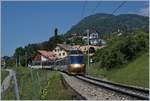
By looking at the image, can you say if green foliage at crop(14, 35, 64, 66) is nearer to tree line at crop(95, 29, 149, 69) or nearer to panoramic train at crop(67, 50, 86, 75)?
tree line at crop(95, 29, 149, 69)

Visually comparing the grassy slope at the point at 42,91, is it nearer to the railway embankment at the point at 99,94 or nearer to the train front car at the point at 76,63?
the railway embankment at the point at 99,94

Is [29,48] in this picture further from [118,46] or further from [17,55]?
[118,46]

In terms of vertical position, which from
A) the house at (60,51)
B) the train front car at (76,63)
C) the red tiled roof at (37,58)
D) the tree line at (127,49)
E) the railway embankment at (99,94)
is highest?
the house at (60,51)

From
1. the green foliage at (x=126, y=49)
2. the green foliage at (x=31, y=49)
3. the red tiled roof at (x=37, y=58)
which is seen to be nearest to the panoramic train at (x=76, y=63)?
the green foliage at (x=126, y=49)

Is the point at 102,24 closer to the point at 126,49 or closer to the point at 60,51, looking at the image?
the point at 126,49

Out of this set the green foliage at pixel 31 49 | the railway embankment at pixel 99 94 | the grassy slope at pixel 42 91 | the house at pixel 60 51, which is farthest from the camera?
the green foliage at pixel 31 49

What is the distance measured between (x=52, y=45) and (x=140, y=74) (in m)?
103

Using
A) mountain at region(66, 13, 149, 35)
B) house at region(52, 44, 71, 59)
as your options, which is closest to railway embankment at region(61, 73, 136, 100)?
mountain at region(66, 13, 149, 35)

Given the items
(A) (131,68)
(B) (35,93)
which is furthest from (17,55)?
(B) (35,93)

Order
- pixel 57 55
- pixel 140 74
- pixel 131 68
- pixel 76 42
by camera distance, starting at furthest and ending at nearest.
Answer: pixel 57 55
pixel 76 42
pixel 131 68
pixel 140 74

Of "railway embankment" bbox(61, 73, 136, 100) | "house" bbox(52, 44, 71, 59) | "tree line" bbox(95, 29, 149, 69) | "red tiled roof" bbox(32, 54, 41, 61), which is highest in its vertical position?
"house" bbox(52, 44, 71, 59)

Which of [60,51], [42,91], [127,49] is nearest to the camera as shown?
[42,91]

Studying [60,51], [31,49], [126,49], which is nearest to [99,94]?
[126,49]

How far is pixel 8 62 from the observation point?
457ft
